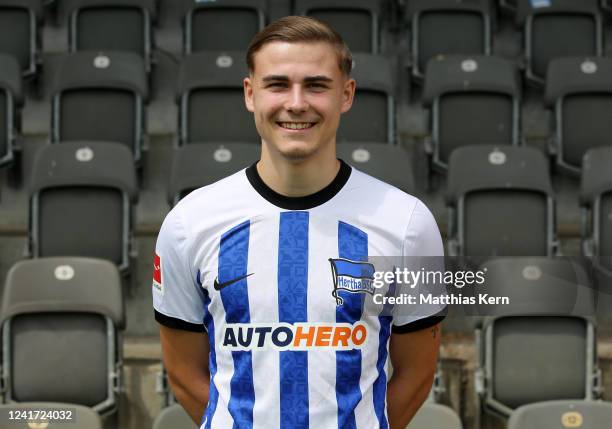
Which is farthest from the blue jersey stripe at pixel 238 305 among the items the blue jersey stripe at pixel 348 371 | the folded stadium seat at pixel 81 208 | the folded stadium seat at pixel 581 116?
the folded stadium seat at pixel 581 116

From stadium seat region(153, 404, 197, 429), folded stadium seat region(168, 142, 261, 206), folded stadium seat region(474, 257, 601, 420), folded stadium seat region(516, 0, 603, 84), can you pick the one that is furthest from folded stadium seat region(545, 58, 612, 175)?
stadium seat region(153, 404, 197, 429)

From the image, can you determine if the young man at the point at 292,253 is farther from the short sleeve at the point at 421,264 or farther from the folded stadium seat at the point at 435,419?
the folded stadium seat at the point at 435,419

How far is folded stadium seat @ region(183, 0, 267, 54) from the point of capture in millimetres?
5527

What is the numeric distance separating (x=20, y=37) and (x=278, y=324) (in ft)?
14.0

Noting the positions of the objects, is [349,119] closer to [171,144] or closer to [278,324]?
[171,144]

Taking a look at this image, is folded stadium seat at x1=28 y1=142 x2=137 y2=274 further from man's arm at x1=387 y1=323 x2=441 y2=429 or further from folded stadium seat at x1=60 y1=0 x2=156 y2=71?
man's arm at x1=387 y1=323 x2=441 y2=429

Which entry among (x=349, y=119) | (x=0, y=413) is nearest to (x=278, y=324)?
(x=0, y=413)

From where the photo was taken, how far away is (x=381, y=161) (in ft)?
13.7

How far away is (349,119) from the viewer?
4816 mm

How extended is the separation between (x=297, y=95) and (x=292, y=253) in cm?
26

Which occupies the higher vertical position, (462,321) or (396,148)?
(396,148)

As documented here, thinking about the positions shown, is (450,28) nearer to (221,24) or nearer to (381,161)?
(221,24)

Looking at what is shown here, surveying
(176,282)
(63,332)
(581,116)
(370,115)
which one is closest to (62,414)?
(63,332)

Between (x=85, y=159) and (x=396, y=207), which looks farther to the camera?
(x=85, y=159)
